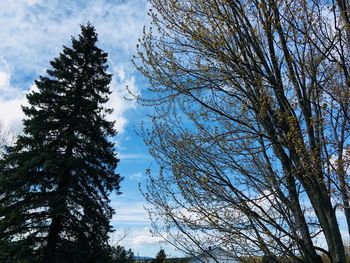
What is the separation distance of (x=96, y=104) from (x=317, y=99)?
11.9 m

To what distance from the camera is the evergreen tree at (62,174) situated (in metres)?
12.7

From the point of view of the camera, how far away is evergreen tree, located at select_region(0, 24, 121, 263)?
12.7 meters

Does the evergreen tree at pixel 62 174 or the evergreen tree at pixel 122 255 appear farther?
the evergreen tree at pixel 122 255

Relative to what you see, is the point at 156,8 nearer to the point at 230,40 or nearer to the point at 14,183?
the point at 230,40

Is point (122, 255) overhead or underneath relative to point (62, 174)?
underneath

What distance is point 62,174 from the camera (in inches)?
524

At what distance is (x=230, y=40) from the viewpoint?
168 inches

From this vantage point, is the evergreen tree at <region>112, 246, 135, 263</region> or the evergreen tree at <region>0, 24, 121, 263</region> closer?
the evergreen tree at <region>0, 24, 121, 263</region>

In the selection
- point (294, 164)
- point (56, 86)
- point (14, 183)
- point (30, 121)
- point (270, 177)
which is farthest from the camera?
point (56, 86)

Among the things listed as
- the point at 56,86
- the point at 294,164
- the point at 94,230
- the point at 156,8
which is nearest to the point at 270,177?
the point at 294,164

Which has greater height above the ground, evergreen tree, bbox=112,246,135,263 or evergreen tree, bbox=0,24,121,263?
evergreen tree, bbox=0,24,121,263

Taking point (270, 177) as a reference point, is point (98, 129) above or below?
above

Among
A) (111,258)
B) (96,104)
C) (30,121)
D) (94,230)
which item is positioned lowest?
(111,258)

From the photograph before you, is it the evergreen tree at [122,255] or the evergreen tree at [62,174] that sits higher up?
the evergreen tree at [62,174]
